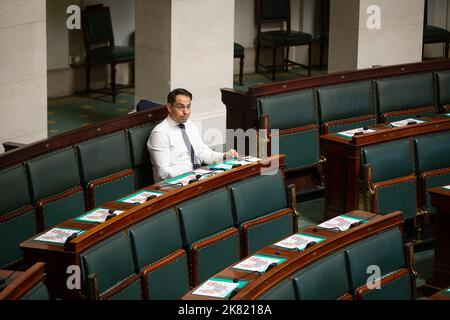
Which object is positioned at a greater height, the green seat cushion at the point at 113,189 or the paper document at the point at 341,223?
the paper document at the point at 341,223

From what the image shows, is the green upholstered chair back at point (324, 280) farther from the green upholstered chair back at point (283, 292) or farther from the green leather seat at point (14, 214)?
the green leather seat at point (14, 214)

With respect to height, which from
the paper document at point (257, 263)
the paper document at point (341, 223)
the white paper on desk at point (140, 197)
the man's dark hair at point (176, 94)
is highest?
the man's dark hair at point (176, 94)

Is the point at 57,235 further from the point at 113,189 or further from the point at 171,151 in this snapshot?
the point at 171,151

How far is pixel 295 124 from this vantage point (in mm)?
8531

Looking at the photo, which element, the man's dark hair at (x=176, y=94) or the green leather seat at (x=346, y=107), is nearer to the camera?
the man's dark hair at (x=176, y=94)

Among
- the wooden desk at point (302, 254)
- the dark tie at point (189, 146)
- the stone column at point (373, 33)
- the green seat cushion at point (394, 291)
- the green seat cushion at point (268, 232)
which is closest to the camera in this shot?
the wooden desk at point (302, 254)

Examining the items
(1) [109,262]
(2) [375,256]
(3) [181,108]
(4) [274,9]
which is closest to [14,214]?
(1) [109,262]

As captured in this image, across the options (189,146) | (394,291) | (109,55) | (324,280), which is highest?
(109,55)

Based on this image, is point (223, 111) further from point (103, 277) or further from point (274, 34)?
point (103, 277)

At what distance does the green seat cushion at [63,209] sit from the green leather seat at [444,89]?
13.1ft

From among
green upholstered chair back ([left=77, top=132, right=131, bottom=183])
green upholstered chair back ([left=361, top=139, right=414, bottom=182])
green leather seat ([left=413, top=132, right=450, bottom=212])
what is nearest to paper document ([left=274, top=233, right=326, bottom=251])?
green upholstered chair back ([left=361, top=139, right=414, bottom=182])

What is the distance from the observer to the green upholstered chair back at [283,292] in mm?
4863

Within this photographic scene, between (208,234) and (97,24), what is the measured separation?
6.49 metres

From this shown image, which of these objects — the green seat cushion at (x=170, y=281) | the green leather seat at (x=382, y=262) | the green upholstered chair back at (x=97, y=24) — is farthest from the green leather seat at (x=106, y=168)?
the green upholstered chair back at (x=97, y=24)
